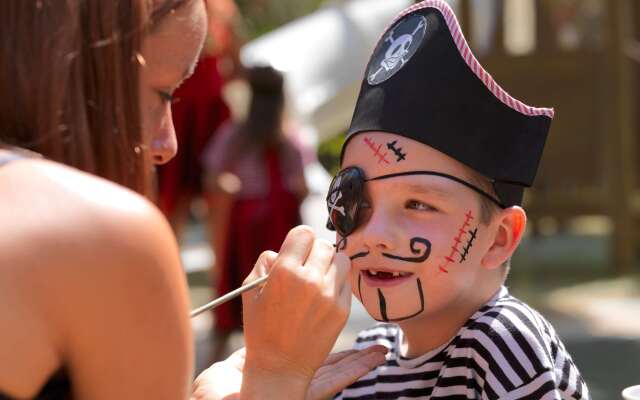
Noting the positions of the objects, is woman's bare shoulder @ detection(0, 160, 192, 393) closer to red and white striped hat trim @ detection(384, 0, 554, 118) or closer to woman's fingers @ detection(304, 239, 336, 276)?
woman's fingers @ detection(304, 239, 336, 276)

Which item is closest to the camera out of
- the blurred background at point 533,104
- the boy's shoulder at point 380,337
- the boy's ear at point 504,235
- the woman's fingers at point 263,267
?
the woman's fingers at point 263,267

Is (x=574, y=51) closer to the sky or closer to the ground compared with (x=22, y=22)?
closer to the ground

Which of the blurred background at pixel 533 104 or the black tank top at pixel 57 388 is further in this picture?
the blurred background at pixel 533 104

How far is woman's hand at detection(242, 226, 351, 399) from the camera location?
1.63 m

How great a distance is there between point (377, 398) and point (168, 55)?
0.74 meters

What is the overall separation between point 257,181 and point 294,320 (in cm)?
443

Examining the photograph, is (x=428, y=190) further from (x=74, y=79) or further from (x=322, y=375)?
(x=74, y=79)

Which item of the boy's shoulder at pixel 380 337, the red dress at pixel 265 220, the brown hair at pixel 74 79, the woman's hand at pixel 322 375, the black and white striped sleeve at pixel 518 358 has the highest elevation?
the brown hair at pixel 74 79

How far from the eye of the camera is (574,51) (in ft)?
27.6

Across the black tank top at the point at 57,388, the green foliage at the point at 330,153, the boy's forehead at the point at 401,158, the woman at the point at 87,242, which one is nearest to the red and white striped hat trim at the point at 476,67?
the boy's forehead at the point at 401,158

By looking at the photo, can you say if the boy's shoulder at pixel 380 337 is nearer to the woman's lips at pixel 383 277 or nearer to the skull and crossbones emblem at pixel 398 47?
the woman's lips at pixel 383 277

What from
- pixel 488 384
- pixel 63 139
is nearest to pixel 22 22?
pixel 63 139

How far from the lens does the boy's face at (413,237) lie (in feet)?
6.35

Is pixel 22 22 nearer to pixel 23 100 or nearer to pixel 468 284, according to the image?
pixel 23 100
